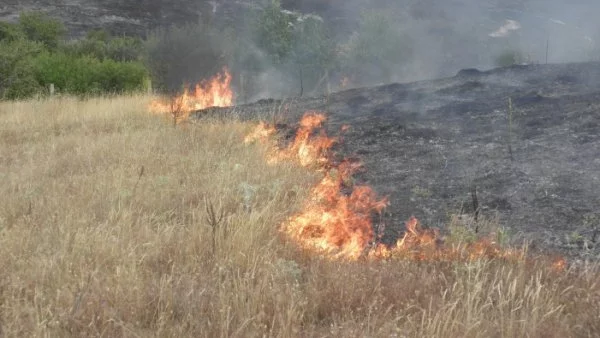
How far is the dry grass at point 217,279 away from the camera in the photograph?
7.83ft

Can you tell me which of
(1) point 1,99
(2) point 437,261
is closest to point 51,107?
(1) point 1,99

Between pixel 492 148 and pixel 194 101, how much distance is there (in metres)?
7.88

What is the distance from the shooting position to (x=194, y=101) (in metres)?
11.8

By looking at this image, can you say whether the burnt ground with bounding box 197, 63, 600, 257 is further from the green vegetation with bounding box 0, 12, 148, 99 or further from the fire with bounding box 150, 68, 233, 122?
the green vegetation with bounding box 0, 12, 148, 99

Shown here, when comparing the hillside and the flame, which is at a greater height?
the hillside

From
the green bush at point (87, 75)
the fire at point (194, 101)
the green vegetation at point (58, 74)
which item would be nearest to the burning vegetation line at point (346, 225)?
the fire at point (194, 101)

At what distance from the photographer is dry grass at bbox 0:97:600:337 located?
239cm

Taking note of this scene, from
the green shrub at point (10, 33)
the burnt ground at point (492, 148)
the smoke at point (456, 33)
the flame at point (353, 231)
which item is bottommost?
the flame at point (353, 231)

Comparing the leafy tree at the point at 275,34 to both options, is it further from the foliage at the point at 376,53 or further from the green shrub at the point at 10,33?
the green shrub at the point at 10,33

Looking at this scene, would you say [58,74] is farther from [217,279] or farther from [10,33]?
[217,279]

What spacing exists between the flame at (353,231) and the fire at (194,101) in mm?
4574

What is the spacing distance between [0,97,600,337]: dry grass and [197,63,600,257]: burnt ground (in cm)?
100

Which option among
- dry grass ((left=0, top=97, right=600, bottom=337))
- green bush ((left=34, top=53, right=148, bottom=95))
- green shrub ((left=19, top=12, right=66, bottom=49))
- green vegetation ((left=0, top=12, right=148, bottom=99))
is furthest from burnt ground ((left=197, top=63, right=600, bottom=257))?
green shrub ((left=19, top=12, right=66, bottom=49))

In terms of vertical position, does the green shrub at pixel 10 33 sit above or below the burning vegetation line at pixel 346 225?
above
